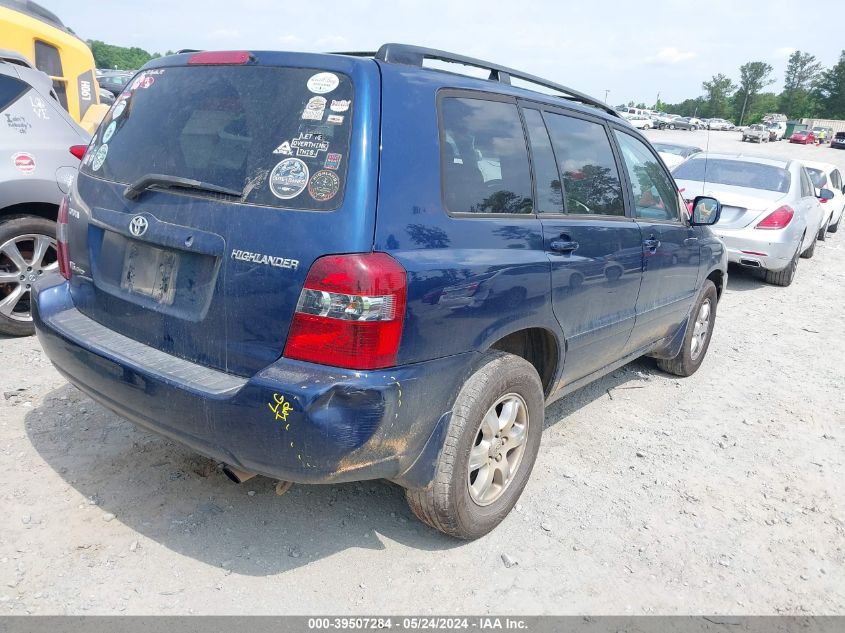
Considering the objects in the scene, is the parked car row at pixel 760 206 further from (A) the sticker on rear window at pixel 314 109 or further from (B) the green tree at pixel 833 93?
(B) the green tree at pixel 833 93

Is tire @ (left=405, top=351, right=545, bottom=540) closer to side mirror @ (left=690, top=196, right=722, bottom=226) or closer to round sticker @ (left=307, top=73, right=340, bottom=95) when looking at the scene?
round sticker @ (left=307, top=73, right=340, bottom=95)

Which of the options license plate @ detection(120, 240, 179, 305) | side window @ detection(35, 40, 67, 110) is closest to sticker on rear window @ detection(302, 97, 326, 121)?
license plate @ detection(120, 240, 179, 305)

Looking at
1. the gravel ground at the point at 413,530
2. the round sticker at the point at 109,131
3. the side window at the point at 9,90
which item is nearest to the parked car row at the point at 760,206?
the gravel ground at the point at 413,530

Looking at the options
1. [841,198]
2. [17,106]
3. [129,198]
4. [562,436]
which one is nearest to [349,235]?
[129,198]

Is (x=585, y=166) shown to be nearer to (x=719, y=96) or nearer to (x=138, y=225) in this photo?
(x=138, y=225)

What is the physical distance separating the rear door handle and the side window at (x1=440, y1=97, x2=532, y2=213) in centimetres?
19

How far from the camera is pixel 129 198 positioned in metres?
2.66

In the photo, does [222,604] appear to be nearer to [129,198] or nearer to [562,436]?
[129,198]

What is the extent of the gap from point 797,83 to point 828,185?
389 feet

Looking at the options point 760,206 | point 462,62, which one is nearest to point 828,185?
point 760,206

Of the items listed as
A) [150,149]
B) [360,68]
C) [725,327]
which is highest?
[360,68]

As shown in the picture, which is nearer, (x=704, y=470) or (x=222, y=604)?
(x=222, y=604)

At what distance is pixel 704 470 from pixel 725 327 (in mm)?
3574

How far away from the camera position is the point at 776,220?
27.4ft
